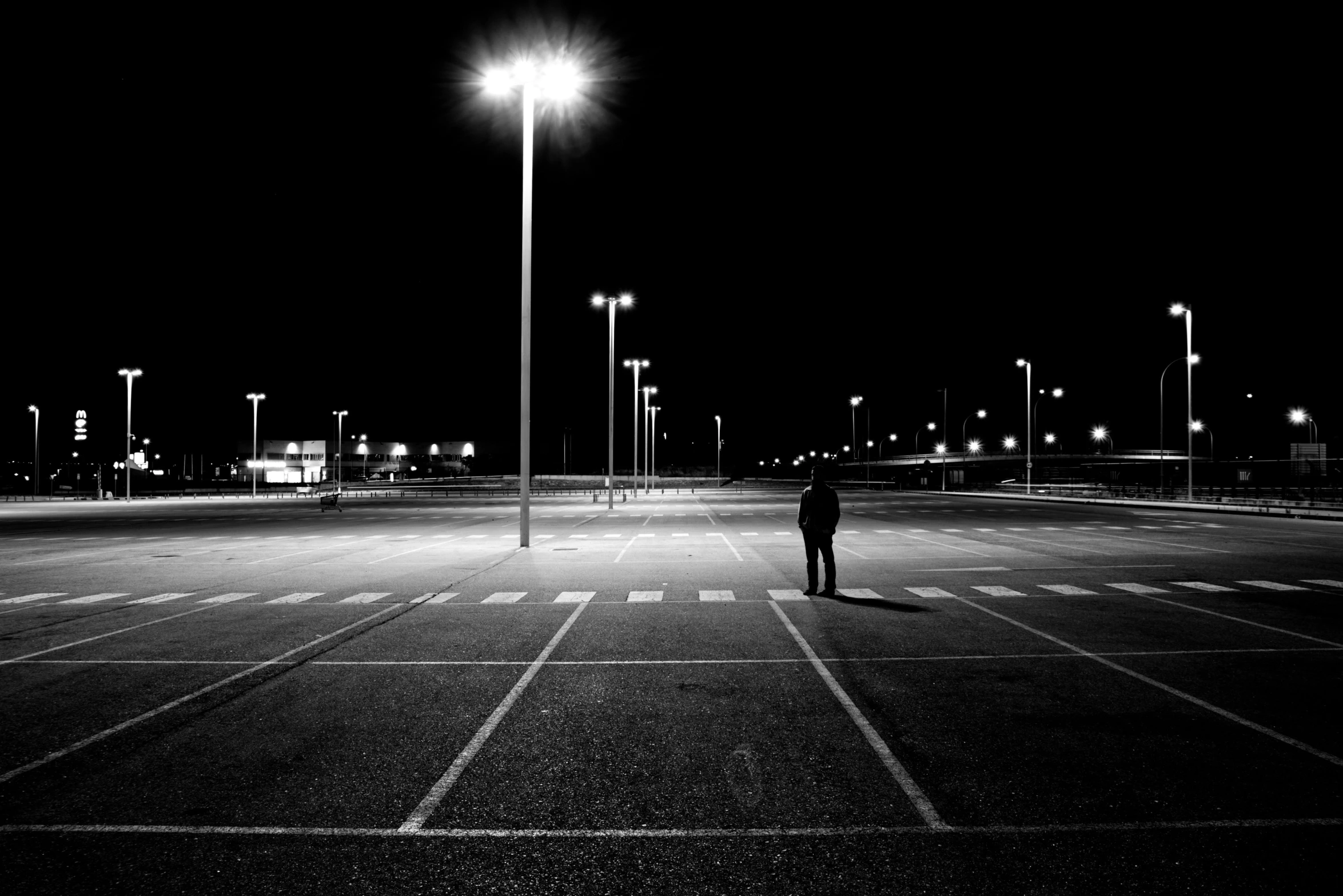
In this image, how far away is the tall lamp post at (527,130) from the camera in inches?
771

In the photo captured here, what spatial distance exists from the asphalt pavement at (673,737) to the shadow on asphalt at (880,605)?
0.07m

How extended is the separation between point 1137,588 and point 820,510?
558 cm

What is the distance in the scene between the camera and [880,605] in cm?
1192

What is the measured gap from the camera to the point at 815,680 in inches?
292

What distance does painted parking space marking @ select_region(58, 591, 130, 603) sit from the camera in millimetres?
12438

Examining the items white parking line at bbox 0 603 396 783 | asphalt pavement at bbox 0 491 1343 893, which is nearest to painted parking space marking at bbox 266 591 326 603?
asphalt pavement at bbox 0 491 1343 893

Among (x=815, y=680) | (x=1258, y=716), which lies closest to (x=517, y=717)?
(x=815, y=680)

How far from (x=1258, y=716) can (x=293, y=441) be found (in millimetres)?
178370

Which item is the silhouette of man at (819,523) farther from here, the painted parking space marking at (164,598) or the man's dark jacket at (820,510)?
the painted parking space marking at (164,598)

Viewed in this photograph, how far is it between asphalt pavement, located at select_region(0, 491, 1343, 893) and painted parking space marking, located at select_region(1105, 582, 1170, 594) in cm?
12

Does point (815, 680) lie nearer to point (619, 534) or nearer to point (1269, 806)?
point (1269, 806)

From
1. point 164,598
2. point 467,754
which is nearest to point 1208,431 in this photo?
point 164,598

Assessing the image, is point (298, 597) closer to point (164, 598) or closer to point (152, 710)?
point (164, 598)

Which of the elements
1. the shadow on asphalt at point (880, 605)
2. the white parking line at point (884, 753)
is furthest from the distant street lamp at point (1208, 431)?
the white parking line at point (884, 753)
